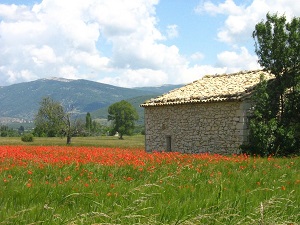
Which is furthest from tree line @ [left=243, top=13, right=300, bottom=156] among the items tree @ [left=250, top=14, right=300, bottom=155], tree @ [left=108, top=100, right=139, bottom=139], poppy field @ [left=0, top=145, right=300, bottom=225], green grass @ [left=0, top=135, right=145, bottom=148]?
tree @ [left=108, top=100, right=139, bottom=139]

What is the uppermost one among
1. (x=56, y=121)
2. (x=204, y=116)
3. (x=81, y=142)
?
(x=56, y=121)

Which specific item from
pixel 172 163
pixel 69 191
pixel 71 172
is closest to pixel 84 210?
pixel 69 191

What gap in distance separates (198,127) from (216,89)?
8.74ft

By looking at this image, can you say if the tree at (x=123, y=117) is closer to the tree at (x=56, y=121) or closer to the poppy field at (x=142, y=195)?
the tree at (x=56, y=121)

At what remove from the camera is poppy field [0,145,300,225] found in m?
4.21

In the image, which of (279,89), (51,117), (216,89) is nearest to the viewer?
(279,89)

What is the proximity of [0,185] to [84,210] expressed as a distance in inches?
109

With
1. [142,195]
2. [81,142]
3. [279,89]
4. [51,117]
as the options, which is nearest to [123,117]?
[51,117]

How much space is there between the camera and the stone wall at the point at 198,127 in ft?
70.1

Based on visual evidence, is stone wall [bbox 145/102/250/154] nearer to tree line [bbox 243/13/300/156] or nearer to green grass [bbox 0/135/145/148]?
tree line [bbox 243/13/300/156]

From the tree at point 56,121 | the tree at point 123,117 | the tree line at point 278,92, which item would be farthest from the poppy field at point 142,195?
the tree at point 123,117

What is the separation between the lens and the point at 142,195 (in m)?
6.20

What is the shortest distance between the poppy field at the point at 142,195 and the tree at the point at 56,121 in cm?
4128

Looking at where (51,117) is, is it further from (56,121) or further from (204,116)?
(204,116)
